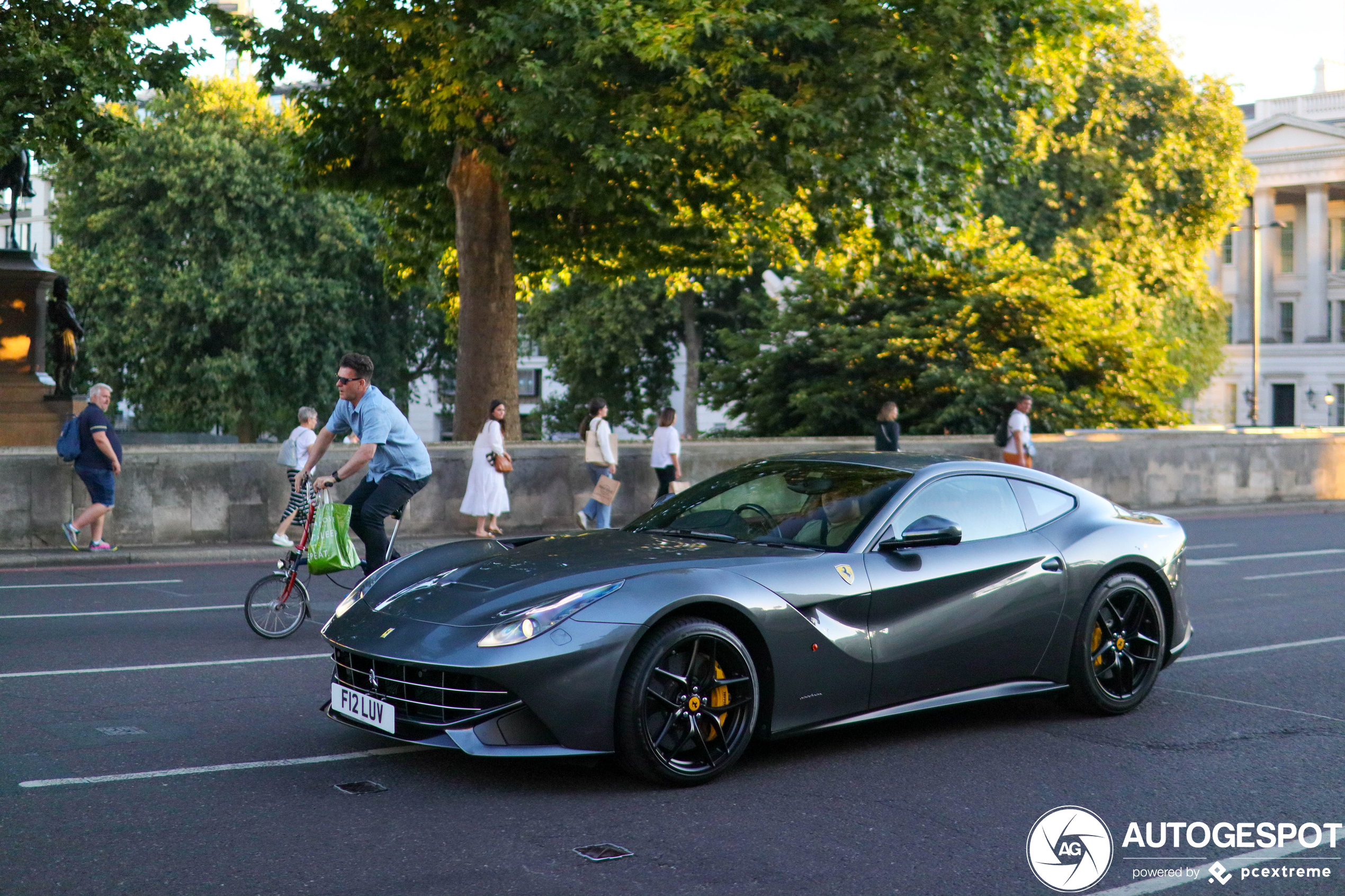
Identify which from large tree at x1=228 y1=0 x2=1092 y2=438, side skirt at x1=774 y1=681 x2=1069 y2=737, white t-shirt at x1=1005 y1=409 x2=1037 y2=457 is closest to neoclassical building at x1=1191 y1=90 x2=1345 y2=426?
white t-shirt at x1=1005 y1=409 x2=1037 y2=457

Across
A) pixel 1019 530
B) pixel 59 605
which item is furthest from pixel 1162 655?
pixel 59 605

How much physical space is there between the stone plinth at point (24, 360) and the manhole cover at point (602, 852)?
16511 mm

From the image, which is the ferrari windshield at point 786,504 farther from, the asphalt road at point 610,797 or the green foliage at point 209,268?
the green foliage at point 209,268

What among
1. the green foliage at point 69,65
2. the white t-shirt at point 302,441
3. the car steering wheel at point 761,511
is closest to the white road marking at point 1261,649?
the car steering wheel at point 761,511

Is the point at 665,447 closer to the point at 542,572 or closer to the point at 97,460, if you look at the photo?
the point at 97,460

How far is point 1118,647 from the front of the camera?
6891mm

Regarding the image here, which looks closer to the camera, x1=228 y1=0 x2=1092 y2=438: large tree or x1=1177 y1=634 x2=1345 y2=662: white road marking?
x1=1177 y1=634 x2=1345 y2=662: white road marking

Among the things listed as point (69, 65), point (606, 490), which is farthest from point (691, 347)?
point (69, 65)

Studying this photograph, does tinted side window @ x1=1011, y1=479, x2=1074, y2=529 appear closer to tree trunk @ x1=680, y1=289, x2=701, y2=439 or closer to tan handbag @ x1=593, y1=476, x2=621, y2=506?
tan handbag @ x1=593, y1=476, x2=621, y2=506

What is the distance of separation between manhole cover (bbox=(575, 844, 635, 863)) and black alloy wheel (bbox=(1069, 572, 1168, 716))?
2.98 m

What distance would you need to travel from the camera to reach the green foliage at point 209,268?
134 feet

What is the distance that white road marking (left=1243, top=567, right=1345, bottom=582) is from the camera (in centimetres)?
1379

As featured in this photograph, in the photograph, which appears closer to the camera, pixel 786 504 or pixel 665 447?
pixel 786 504

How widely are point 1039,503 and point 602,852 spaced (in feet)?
10.9
